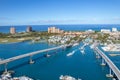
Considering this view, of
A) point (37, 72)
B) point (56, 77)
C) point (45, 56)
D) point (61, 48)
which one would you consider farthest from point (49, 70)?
point (61, 48)

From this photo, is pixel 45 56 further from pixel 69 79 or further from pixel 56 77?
pixel 69 79

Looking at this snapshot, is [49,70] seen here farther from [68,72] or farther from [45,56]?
[45,56]

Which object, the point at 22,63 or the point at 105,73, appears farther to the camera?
the point at 22,63

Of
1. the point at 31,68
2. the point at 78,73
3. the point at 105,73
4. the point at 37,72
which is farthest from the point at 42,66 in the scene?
the point at 105,73

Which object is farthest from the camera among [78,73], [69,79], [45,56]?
[45,56]

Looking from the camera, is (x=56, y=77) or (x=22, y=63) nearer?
(x=56, y=77)

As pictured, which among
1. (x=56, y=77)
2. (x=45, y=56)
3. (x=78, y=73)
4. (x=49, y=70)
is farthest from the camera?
(x=45, y=56)

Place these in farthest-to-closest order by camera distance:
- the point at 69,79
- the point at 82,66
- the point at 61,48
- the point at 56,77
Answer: the point at 61,48 < the point at 82,66 < the point at 56,77 < the point at 69,79

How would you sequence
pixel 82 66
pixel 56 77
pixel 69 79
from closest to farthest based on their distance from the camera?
pixel 69 79
pixel 56 77
pixel 82 66

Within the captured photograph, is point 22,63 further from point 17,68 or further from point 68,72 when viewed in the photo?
point 68,72
